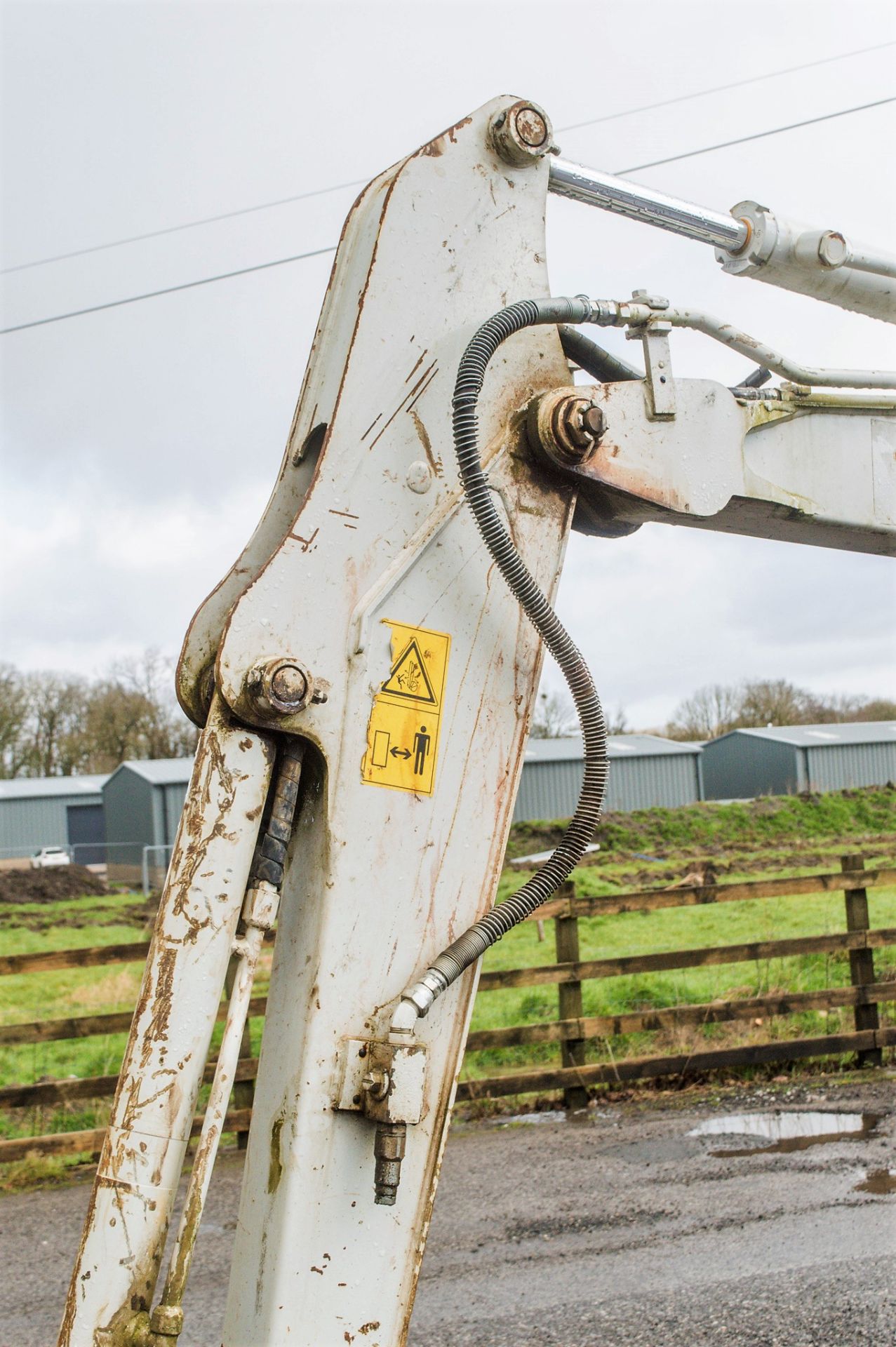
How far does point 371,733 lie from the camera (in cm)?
183

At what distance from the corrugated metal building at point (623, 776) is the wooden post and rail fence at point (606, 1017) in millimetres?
30449

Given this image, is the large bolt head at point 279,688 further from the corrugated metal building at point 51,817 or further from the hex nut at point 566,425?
the corrugated metal building at point 51,817

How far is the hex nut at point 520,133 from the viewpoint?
6.67ft

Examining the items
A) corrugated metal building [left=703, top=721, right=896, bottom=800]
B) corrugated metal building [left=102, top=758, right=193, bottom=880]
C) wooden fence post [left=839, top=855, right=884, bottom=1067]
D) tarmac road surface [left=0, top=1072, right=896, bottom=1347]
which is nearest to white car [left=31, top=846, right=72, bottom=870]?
corrugated metal building [left=102, top=758, right=193, bottom=880]

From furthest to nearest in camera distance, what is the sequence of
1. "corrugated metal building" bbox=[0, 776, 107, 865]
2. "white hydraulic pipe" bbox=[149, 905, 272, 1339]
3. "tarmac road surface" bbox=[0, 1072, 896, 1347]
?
"corrugated metal building" bbox=[0, 776, 107, 865]
"tarmac road surface" bbox=[0, 1072, 896, 1347]
"white hydraulic pipe" bbox=[149, 905, 272, 1339]

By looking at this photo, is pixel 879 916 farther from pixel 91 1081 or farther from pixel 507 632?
pixel 507 632

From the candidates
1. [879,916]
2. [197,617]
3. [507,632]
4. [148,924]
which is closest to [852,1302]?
[507,632]

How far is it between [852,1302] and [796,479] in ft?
9.28

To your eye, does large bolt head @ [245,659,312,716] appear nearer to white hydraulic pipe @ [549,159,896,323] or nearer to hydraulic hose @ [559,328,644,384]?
hydraulic hose @ [559,328,644,384]

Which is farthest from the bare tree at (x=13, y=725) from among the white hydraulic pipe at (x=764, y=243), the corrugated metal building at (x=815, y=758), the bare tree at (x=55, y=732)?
the white hydraulic pipe at (x=764, y=243)

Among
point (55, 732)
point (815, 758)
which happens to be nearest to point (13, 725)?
point (55, 732)

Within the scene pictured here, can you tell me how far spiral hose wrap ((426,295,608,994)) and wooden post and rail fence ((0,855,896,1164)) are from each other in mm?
3832

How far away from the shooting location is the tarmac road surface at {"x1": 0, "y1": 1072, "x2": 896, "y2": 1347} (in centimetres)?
370

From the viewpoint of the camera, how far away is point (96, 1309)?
1612 millimetres
